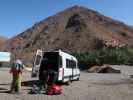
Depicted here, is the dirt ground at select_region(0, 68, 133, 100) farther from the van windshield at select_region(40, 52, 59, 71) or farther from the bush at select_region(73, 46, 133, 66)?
the bush at select_region(73, 46, 133, 66)

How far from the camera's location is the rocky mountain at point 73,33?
430 ft

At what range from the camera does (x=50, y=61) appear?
79.4 feet

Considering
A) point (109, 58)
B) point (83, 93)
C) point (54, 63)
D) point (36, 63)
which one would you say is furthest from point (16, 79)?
point (109, 58)

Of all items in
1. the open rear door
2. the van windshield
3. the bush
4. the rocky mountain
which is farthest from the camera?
the rocky mountain

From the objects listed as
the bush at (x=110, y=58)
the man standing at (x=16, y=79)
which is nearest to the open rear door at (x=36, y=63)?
the man standing at (x=16, y=79)

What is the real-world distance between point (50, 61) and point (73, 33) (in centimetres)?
11583

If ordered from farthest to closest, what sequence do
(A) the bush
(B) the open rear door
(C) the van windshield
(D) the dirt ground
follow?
(A) the bush
(C) the van windshield
(B) the open rear door
(D) the dirt ground

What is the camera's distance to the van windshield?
23766mm

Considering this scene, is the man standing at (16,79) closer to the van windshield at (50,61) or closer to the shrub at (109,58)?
the van windshield at (50,61)

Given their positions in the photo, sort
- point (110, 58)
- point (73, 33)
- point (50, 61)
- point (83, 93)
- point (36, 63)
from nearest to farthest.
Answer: point (83, 93) < point (36, 63) < point (50, 61) < point (110, 58) < point (73, 33)

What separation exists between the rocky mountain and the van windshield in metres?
98.2

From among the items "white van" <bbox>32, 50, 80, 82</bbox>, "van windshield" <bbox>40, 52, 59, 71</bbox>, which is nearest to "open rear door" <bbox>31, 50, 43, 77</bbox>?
"white van" <bbox>32, 50, 80, 82</bbox>

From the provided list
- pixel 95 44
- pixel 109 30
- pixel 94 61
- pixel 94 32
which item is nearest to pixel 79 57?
pixel 94 61

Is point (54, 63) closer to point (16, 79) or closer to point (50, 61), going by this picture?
point (50, 61)
